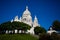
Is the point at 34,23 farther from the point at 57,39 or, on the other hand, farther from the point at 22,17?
the point at 57,39

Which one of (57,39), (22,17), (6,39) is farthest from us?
(22,17)

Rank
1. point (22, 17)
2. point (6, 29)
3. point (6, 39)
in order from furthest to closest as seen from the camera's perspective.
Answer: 1. point (22, 17)
2. point (6, 29)
3. point (6, 39)

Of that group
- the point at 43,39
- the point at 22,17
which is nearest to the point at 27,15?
the point at 22,17

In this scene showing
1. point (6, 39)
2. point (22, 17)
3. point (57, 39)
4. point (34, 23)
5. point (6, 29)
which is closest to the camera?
point (6, 39)

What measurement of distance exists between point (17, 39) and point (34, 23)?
31786 mm

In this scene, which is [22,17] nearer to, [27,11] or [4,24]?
[27,11]

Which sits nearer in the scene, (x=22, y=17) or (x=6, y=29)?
(x=6, y=29)

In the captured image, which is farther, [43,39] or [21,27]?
[21,27]

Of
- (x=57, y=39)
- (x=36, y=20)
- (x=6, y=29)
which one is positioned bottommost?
(x=57, y=39)

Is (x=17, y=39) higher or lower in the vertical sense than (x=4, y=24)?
lower

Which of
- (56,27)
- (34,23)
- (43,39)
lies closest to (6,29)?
(56,27)

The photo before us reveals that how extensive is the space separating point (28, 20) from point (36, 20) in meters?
2.52

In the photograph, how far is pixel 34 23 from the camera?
51.7m

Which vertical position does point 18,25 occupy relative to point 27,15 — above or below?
below
